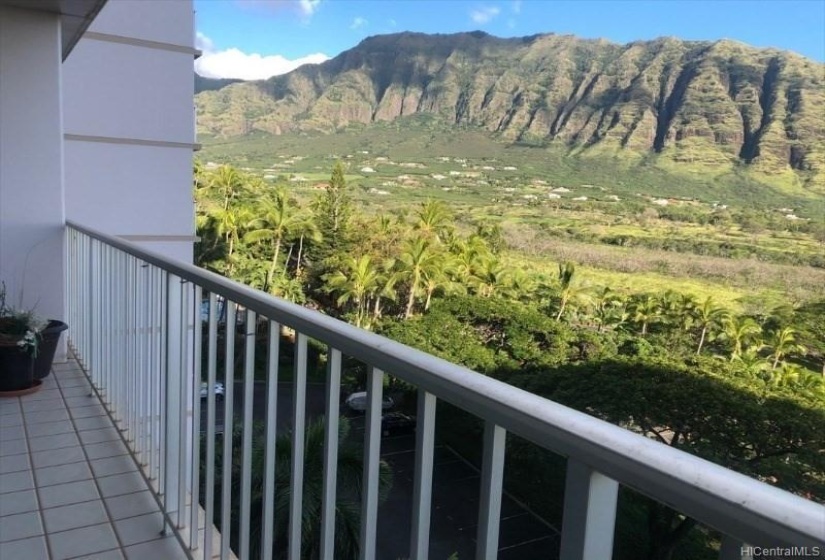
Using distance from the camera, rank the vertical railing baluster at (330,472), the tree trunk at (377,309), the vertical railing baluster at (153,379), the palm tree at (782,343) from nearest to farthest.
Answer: the vertical railing baluster at (330,472), the vertical railing baluster at (153,379), the tree trunk at (377,309), the palm tree at (782,343)

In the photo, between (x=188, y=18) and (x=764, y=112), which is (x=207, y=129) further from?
(x=188, y=18)

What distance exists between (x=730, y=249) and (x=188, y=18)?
168ft

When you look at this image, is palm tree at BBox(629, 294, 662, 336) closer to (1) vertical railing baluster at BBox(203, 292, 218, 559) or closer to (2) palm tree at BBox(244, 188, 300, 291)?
(2) palm tree at BBox(244, 188, 300, 291)

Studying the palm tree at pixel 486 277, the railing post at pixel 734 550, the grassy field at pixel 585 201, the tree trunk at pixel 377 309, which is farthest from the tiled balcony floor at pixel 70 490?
the grassy field at pixel 585 201

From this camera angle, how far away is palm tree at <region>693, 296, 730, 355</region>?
34.5m

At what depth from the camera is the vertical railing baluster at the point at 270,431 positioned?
43.9 inches

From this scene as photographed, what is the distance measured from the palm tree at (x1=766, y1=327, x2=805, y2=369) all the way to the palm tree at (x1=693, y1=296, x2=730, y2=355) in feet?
8.35

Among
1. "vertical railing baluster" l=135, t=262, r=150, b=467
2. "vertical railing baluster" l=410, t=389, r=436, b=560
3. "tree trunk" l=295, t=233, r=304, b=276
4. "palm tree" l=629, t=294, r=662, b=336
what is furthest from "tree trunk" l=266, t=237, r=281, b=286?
"vertical railing baluster" l=410, t=389, r=436, b=560

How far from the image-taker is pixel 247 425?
4.21 feet

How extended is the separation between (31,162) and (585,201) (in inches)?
2490

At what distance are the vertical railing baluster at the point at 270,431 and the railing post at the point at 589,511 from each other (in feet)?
2.24

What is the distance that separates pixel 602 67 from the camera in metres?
90.8

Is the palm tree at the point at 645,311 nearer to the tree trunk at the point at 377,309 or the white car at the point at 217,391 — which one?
the tree trunk at the point at 377,309

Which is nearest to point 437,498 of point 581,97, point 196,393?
point 196,393
